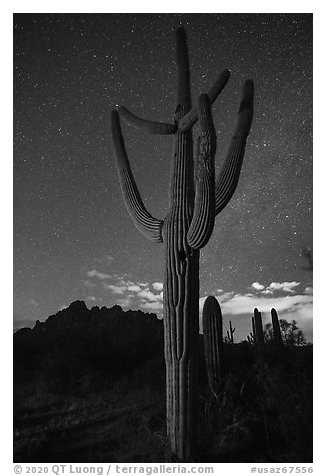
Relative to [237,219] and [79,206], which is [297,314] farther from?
[79,206]

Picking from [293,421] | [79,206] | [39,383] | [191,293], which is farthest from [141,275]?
[293,421]

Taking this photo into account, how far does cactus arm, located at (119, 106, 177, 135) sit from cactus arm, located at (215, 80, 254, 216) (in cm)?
75

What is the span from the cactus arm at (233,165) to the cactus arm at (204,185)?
356 mm

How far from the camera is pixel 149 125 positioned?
17.1 feet

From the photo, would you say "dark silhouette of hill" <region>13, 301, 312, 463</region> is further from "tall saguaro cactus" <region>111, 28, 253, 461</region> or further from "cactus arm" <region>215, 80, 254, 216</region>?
"cactus arm" <region>215, 80, 254, 216</region>

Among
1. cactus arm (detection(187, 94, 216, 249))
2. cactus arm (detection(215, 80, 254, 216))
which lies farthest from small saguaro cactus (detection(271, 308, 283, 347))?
cactus arm (detection(187, 94, 216, 249))

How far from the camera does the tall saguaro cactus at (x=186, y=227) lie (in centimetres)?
423

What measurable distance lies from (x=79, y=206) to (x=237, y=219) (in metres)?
2.69

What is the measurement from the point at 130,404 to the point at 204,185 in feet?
11.9

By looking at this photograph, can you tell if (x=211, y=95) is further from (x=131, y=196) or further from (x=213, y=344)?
(x=213, y=344)

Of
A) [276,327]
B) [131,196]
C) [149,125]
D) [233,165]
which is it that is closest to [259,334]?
[276,327]

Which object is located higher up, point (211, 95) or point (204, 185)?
point (211, 95)

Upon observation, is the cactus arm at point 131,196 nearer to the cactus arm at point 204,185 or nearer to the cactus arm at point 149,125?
the cactus arm at point 149,125

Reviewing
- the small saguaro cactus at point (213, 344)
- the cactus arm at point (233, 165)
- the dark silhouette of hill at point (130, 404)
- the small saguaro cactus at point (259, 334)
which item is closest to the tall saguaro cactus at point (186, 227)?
the cactus arm at point (233, 165)
